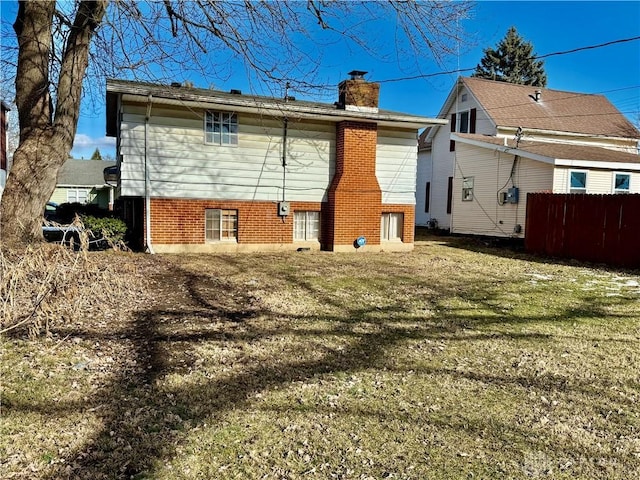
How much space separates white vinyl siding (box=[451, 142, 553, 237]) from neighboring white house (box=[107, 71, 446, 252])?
4597mm

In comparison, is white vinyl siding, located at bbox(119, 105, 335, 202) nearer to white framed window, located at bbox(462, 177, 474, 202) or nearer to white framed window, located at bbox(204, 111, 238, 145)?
white framed window, located at bbox(204, 111, 238, 145)

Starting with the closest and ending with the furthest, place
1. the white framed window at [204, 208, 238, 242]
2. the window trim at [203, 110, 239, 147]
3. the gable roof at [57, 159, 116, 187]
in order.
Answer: the window trim at [203, 110, 239, 147] < the white framed window at [204, 208, 238, 242] < the gable roof at [57, 159, 116, 187]

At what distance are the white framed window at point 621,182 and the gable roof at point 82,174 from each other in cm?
3258

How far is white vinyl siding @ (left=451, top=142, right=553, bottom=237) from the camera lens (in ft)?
55.2

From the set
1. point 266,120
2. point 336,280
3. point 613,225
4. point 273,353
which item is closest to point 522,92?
point 613,225

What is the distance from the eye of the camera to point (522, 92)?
2388 centimetres

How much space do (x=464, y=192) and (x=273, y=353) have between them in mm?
16980

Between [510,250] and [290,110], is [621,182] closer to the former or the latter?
[510,250]

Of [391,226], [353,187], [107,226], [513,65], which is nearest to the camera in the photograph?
[107,226]

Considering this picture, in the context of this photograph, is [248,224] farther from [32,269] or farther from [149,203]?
[32,269]

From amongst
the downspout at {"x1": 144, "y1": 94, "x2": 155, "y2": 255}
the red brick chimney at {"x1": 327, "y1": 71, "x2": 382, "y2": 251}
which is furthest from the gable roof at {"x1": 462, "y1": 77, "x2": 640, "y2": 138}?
the downspout at {"x1": 144, "y1": 94, "x2": 155, "y2": 255}

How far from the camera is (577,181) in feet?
53.3

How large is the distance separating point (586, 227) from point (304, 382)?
38.1 feet

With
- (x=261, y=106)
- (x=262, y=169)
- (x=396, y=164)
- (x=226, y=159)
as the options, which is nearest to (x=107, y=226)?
(x=226, y=159)
